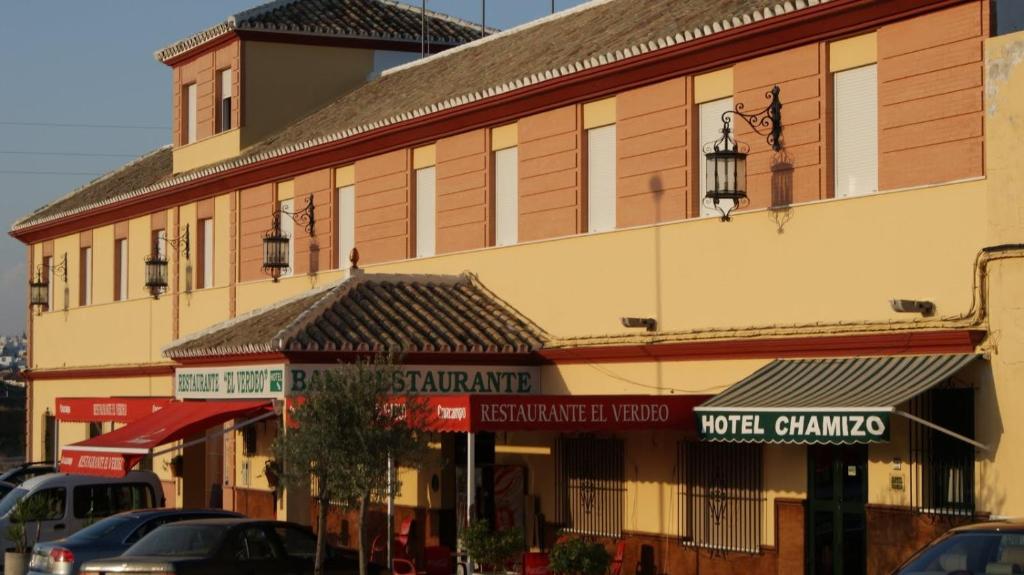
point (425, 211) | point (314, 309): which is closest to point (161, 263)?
point (425, 211)

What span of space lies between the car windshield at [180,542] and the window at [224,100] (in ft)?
60.6

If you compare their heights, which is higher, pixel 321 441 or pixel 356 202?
pixel 356 202

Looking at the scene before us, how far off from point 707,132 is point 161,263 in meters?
18.7

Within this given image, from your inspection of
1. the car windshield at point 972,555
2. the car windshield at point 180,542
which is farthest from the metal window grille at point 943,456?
the car windshield at point 180,542

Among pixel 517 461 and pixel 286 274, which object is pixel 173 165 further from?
pixel 517 461

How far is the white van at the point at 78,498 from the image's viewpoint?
26.4 meters

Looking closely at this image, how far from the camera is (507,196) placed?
2673 centimetres

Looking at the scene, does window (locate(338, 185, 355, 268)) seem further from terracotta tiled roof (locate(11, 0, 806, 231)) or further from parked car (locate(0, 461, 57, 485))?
parked car (locate(0, 461, 57, 485))

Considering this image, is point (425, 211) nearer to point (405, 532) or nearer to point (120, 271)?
point (405, 532)

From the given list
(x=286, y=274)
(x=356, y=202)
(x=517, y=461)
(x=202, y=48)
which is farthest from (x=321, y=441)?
(x=202, y=48)

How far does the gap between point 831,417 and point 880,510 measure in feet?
7.07

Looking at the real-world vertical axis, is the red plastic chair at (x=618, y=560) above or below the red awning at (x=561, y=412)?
below

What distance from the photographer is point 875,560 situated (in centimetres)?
1973

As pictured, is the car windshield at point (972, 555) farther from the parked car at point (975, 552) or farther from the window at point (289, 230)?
the window at point (289, 230)
